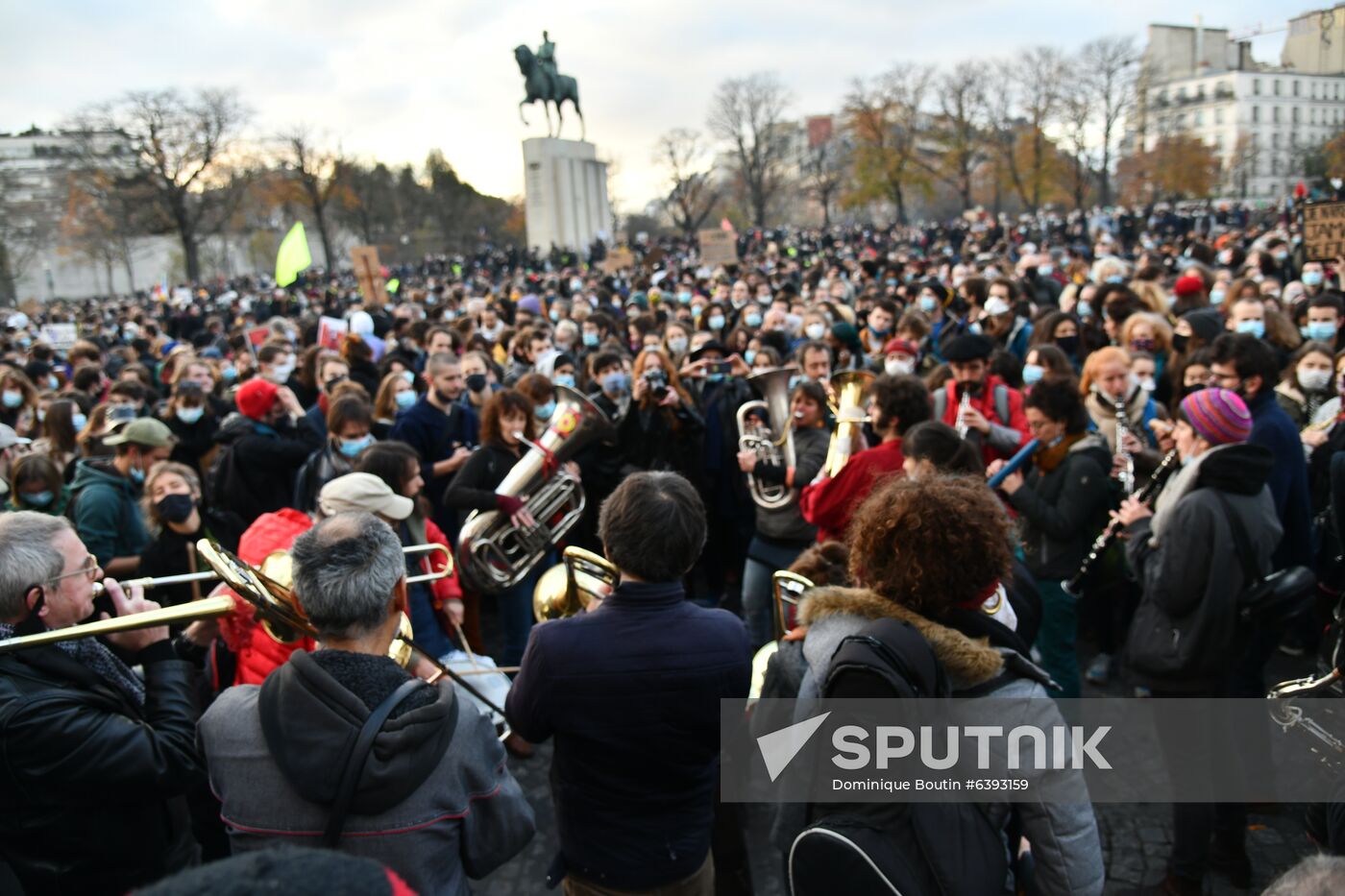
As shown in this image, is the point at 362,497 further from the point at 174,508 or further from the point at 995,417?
the point at 995,417

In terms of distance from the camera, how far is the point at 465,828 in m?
1.99

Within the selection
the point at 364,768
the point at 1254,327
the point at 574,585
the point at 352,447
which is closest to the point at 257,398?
the point at 352,447

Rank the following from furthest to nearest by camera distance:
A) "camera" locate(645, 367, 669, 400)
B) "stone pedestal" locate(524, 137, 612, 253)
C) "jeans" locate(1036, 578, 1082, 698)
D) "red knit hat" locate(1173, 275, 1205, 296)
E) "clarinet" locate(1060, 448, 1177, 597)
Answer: "stone pedestal" locate(524, 137, 612, 253)
"red knit hat" locate(1173, 275, 1205, 296)
"camera" locate(645, 367, 669, 400)
"jeans" locate(1036, 578, 1082, 698)
"clarinet" locate(1060, 448, 1177, 597)

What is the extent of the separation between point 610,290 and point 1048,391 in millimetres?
15482

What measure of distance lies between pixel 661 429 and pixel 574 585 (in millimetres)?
2873

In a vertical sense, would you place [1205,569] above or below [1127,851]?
above

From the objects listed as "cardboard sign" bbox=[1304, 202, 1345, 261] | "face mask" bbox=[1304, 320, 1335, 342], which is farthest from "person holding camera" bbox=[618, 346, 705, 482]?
"cardboard sign" bbox=[1304, 202, 1345, 261]

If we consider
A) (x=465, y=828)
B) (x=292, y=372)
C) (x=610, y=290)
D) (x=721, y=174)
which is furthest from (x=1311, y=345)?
(x=721, y=174)

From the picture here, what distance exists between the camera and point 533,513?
4.87 metres

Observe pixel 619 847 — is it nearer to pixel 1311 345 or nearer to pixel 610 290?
pixel 1311 345

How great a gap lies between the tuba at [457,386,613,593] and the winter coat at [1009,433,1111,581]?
2.49 m

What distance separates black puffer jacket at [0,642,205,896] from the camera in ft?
6.75

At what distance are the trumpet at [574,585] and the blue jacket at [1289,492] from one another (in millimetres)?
3385

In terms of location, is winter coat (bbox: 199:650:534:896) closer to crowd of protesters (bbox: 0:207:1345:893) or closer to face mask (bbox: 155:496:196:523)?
crowd of protesters (bbox: 0:207:1345:893)
